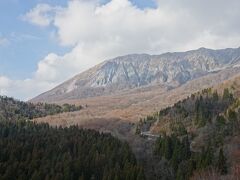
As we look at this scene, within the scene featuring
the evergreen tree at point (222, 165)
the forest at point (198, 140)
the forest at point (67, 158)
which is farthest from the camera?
the forest at point (67, 158)

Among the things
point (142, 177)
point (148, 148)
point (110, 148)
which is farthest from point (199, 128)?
point (142, 177)

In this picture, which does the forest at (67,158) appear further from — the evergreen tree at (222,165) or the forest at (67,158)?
the evergreen tree at (222,165)

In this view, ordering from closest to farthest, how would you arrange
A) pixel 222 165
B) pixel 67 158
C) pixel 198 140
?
pixel 222 165, pixel 67 158, pixel 198 140

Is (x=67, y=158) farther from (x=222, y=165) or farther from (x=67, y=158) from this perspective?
(x=222, y=165)

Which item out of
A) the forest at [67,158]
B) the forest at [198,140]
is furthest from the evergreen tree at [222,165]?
the forest at [67,158]

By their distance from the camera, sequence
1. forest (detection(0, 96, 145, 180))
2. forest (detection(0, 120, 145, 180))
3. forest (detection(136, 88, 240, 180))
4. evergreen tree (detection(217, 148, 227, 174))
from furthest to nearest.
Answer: forest (detection(0, 120, 145, 180)) < forest (detection(0, 96, 145, 180)) < forest (detection(136, 88, 240, 180)) < evergreen tree (detection(217, 148, 227, 174))

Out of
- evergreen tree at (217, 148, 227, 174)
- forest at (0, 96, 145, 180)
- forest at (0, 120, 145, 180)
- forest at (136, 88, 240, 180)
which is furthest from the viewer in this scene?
forest at (0, 120, 145, 180)

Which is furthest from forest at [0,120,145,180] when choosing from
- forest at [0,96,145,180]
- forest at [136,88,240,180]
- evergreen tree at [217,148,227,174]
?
evergreen tree at [217,148,227,174]

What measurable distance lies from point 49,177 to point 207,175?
135 ft

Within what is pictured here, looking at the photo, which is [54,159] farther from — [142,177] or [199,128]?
[199,128]

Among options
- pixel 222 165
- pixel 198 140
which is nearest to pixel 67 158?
pixel 222 165

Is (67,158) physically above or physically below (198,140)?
below

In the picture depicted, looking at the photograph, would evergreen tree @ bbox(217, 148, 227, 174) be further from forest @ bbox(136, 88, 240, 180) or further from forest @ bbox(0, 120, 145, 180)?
forest @ bbox(0, 120, 145, 180)

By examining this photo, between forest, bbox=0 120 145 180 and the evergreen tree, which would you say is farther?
forest, bbox=0 120 145 180
